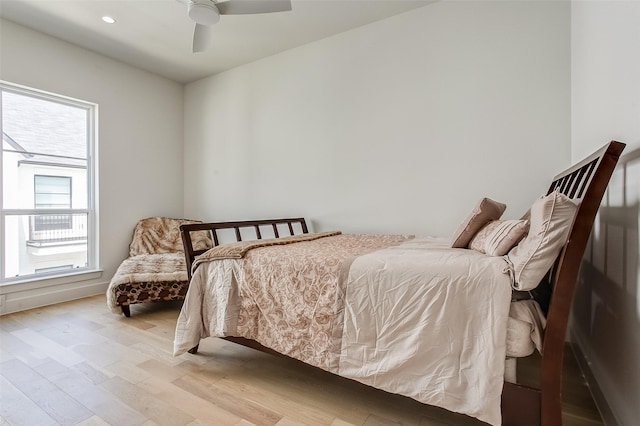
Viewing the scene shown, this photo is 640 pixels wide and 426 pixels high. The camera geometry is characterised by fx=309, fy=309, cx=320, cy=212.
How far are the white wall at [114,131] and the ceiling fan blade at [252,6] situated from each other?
7.19 ft

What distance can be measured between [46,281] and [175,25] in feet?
9.13

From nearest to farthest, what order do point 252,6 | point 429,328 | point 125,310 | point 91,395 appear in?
1. point 429,328
2. point 91,395
3. point 252,6
4. point 125,310

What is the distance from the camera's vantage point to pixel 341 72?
3021mm

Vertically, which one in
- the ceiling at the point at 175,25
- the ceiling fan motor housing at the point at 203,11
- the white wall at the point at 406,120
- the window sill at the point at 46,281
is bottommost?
the window sill at the point at 46,281

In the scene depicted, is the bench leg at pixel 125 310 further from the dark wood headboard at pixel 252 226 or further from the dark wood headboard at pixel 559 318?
the dark wood headboard at pixel 559 318

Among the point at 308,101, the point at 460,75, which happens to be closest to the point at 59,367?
the point at 308,101

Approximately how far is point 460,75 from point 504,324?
2.09 metres

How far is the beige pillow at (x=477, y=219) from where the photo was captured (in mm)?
1611

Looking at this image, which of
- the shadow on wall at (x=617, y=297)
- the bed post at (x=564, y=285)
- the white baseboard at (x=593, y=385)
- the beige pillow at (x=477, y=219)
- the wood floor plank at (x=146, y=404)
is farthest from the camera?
the beige pillow at (x=477, y=219)

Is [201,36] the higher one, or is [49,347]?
[201,36]

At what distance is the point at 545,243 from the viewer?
1059 mm

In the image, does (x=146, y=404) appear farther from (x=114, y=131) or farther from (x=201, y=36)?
(x=114, y=131)

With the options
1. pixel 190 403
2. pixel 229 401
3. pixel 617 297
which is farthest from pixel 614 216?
pixel 190 403

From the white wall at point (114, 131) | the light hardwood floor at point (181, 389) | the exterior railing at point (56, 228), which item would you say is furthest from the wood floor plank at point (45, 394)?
the exterior railing at point (56, 228)
